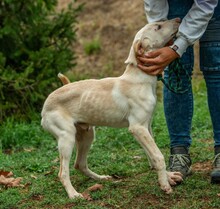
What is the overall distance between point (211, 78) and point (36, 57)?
3864 millimetres

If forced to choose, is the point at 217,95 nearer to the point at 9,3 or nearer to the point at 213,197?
the point at 213,197

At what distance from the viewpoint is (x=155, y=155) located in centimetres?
455

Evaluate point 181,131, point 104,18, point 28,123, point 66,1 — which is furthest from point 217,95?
point 66,1

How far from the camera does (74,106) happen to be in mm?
4766

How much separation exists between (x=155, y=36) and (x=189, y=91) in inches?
27.2

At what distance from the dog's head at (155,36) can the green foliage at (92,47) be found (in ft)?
24.6

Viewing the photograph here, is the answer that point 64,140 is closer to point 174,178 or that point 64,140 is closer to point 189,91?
point 174,178

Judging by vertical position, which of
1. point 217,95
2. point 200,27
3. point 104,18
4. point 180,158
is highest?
point 200,27

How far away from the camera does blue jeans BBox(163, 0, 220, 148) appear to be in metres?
4.87

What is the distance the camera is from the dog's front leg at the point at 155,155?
454cm

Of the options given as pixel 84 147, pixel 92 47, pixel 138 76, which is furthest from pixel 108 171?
pixel 92 47

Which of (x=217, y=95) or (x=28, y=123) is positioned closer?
(x=217, y=95)

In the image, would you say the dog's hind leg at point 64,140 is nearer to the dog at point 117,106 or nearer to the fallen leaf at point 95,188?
the dog at point 117,106

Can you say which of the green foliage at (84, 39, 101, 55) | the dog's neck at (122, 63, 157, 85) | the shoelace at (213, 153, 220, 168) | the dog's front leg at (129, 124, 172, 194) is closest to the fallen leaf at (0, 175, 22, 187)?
the dog's front leg at (129, 124, 172, 194)
